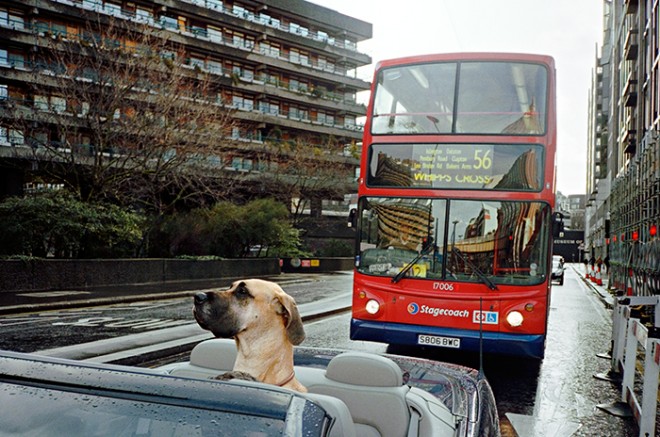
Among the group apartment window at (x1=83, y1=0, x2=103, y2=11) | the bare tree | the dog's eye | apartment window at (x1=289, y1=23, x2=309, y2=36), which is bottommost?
the dog's eye

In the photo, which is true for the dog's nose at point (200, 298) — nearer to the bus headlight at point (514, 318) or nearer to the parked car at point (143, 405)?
the parked car at point (143, 405)

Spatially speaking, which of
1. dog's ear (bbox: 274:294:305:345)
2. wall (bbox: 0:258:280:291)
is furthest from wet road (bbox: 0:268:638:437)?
wall (bbox: 0:258:280:291)

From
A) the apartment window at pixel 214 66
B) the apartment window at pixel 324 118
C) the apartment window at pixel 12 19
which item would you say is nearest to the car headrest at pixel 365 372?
the apartment window at pixel 12 19

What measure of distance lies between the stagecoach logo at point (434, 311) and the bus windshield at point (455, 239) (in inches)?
16.2

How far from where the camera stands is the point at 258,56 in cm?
5759

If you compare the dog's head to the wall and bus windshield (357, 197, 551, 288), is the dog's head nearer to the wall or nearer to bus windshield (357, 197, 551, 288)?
bus windshield (357, 197, 551, 288)

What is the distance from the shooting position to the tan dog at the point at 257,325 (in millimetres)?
2967

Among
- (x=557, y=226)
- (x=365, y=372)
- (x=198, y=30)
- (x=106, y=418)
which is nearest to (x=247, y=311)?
(x=365, y=372)

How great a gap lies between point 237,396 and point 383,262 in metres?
7.50

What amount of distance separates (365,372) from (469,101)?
20.9 ft

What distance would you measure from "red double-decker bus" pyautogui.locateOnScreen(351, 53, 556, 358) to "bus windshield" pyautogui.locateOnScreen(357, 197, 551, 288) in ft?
0.05

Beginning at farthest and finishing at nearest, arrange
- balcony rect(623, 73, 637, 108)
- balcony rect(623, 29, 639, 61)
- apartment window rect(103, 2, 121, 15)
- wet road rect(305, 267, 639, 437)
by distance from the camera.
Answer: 1. apartment window rect(103, 2, 121, 15)
2. balcony rect(623, 73, 637, 108)
3. balcony rect(623, 29, 639, 61)
4. wet road rect(305, 267, 639, 437)

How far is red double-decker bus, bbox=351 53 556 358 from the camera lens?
823 cm

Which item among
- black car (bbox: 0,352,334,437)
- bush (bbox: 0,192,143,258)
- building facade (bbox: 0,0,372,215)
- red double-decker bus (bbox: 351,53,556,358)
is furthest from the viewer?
building facade (bbox: 0,0,372,215)
